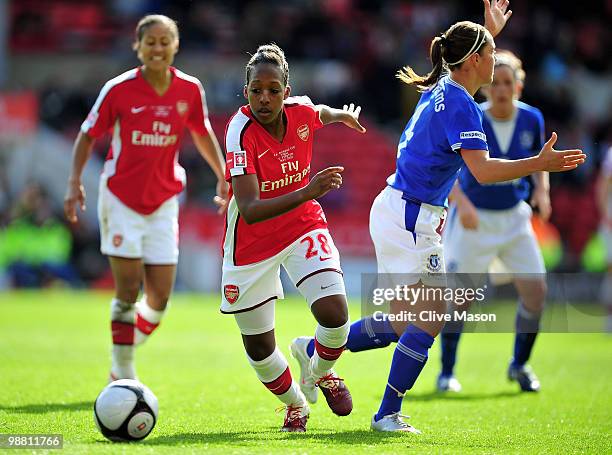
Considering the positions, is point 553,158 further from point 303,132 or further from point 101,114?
point 101,114

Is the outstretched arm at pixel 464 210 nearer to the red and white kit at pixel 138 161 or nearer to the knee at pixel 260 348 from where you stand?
the red and white kit at pixel 138 161

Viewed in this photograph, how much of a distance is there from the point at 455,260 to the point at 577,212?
13.2m

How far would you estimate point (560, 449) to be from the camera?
19.5 feet

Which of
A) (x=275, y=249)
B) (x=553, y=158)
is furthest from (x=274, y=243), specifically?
(x=553, y=158)

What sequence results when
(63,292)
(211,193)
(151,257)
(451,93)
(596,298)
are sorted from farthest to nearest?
(211,193) → (63,292) → (596,298) → (151,257) → (451,93)

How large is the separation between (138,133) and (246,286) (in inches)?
87.6

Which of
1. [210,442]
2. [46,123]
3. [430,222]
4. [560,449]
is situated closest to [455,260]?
[430,222]

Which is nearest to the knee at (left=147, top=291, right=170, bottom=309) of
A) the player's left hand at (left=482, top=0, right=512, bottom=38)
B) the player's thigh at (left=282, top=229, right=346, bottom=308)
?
the player's thigh at (left=282, top=229, right=346, bottom=308)

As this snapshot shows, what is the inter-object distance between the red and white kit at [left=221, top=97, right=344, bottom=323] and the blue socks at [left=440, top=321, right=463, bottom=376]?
263 centimetres

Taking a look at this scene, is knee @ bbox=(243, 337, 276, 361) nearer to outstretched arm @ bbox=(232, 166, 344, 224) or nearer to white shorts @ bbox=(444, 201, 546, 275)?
outstretched arm @ bbox=(232, 166, 344, 224)

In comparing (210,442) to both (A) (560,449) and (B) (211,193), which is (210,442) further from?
(B) (211,193)

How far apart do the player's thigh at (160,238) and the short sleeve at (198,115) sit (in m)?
0.61

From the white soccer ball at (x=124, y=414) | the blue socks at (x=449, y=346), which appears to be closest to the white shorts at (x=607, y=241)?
the blue socks at (x=449, y=346)

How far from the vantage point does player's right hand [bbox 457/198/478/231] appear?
26.7 ft
